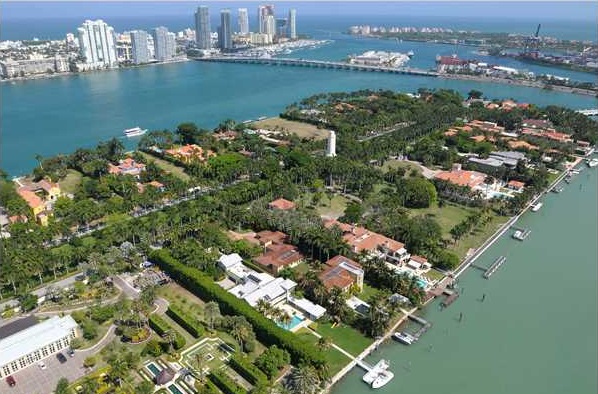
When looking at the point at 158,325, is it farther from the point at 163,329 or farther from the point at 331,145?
the point at 331,145

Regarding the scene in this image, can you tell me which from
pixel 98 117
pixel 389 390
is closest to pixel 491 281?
pixel 389 390

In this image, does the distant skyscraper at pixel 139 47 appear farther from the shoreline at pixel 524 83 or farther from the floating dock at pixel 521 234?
the floating dock at pixel 521 234

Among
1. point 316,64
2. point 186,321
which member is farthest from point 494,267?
point 316,64

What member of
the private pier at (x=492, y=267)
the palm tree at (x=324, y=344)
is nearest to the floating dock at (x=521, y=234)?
the private pier at (x=492, y=267)

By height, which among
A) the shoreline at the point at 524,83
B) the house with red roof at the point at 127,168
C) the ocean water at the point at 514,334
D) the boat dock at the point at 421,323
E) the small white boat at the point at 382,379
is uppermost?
the shoreline at the point at 524,83

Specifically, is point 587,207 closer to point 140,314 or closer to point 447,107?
point 447,107

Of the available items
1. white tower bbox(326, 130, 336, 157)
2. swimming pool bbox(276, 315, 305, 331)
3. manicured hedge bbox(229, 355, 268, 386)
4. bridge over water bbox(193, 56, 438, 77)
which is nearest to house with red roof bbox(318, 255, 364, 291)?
swimming pool bbox(276, 315, 305, 331)
